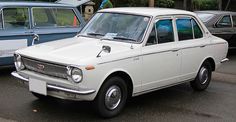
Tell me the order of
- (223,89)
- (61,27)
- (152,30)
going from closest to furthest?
1. (152,30)
2. (223,89)
3. (61,27)

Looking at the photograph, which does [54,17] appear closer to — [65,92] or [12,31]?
[12,31]

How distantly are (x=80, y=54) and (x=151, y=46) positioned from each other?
129cm

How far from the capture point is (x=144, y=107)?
635 centimetres

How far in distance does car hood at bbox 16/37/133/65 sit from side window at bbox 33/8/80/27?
254 cm

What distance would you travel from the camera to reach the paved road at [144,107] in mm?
5707

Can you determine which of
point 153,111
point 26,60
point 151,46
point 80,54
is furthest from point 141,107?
point 26,60

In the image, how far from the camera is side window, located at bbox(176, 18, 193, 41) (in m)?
6.91

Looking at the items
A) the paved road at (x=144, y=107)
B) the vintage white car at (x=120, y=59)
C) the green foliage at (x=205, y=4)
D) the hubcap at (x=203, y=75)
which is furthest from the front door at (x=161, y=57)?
the green foliage at (x=205, y=4)

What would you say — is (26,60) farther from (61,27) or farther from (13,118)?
(61,27)

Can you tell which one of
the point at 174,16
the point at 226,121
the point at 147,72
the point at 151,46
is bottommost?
the point at 226,121

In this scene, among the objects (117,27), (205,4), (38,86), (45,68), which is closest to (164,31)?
(117,27)

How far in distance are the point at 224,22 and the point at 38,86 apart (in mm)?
8343

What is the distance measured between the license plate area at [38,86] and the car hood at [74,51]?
33cm

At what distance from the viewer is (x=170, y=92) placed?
7.47 m
